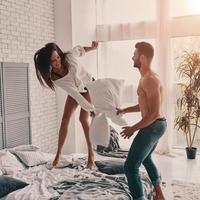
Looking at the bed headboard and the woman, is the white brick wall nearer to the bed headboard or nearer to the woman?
the bed headboard

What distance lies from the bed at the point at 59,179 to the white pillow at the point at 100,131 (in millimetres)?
441

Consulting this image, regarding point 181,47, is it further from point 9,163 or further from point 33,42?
point 9,163

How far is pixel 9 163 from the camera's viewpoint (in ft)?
11.4

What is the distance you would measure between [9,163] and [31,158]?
12.1 inches

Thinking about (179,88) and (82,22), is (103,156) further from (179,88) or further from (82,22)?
(82,22)

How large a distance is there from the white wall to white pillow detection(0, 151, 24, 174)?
5.92ft

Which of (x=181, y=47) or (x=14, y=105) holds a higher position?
(x=181, y=47)

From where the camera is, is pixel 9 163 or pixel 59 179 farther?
pixel 9 163

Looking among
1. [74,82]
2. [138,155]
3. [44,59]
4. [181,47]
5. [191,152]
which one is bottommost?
[191,152]

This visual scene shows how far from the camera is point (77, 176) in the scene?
3082 millimetres

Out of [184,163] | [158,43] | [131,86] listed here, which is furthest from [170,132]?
[158,43]

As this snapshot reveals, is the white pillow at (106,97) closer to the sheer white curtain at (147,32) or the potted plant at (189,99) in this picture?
the potted plant at (189,99)

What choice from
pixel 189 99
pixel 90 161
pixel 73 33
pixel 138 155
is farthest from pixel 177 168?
pixel 73 33

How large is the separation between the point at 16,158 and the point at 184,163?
2.66 meters
